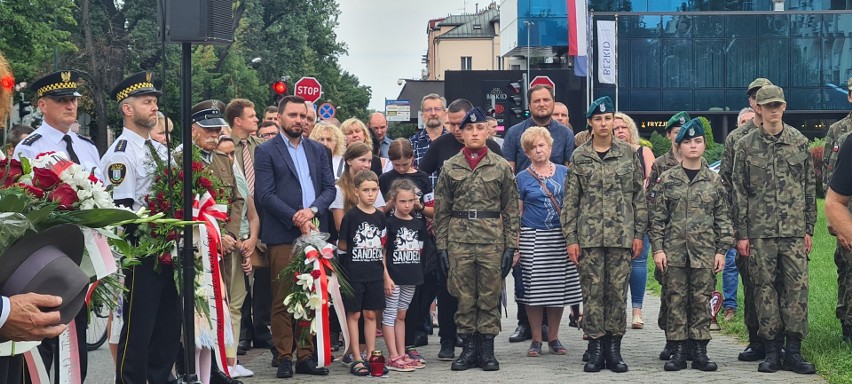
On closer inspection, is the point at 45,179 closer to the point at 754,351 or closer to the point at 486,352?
the point at 486,352

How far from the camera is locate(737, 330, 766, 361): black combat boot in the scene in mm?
10117

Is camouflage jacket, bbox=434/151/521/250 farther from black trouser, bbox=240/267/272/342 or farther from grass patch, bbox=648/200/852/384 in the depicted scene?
grass patch, bbox=648/200/852/384

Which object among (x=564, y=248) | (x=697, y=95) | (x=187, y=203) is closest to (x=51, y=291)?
(x=187, y=203)

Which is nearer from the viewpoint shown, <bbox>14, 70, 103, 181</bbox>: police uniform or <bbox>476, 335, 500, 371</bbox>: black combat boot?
<bbox>14, 70, 103, 181</bbox>: police uniform

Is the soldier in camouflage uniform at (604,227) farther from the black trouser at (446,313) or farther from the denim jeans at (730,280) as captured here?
the denim jeans at (730,280)

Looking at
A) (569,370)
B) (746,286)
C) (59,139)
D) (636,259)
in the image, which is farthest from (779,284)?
(59,139)

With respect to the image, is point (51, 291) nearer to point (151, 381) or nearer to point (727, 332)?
point (151, 381)

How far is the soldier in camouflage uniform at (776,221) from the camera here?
31.7 ft

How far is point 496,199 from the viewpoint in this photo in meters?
10.1

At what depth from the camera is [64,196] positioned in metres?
5.36

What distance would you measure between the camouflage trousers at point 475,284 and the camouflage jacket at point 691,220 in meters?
1.31

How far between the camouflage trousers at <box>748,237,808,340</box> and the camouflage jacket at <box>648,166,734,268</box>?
31 cm

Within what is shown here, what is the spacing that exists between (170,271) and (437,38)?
12991cm

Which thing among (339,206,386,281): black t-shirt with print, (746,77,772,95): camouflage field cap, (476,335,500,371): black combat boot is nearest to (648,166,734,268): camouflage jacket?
(746,77,772,95): camouflage field cap
